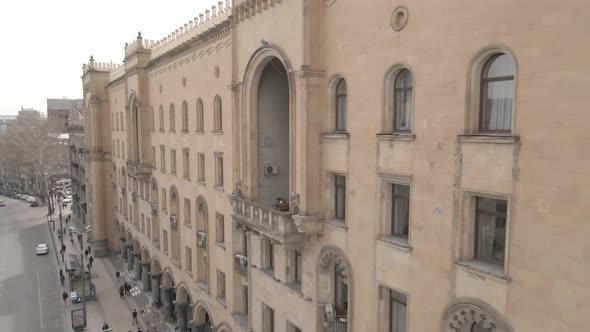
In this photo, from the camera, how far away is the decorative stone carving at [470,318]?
387 inches

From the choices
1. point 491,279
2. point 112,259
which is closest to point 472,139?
point 491,279

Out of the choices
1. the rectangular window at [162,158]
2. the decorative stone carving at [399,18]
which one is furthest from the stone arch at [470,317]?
the rectangular window at [162,158]

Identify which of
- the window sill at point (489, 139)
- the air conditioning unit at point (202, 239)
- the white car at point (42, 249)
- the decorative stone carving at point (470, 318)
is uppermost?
the window sill at point (489, 139)

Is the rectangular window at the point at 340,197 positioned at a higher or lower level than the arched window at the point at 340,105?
lower

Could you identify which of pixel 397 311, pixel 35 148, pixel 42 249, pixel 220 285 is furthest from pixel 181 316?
pixel 35 148

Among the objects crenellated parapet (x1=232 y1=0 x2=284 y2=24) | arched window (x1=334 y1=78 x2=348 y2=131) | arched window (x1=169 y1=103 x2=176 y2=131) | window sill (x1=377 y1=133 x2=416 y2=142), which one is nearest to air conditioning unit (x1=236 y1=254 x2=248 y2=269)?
arched window (x1=334 y1=78 x2=348 y2=131)

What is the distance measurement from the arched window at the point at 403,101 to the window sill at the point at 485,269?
3787 mm

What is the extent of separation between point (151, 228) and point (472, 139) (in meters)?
30.4

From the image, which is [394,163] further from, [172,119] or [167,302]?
[167,302]

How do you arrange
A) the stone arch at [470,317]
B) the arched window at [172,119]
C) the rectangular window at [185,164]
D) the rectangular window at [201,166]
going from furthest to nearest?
the arched window at [172,119] < the rectangular window at [185,164] < the rectangular window at [201,166] < the stone arch at [470,317]

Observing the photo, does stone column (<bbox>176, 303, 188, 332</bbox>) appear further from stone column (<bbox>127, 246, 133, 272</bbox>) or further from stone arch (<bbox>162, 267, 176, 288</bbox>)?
stone column (<bbox>127, 246, 133, 272</bbox>)

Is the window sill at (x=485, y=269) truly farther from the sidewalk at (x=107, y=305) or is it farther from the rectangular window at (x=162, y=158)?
the sidewalk at (x=107, y=305)

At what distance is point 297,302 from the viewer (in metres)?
17.2

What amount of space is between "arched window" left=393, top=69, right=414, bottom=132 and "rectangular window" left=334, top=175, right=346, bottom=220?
314 centimetres
